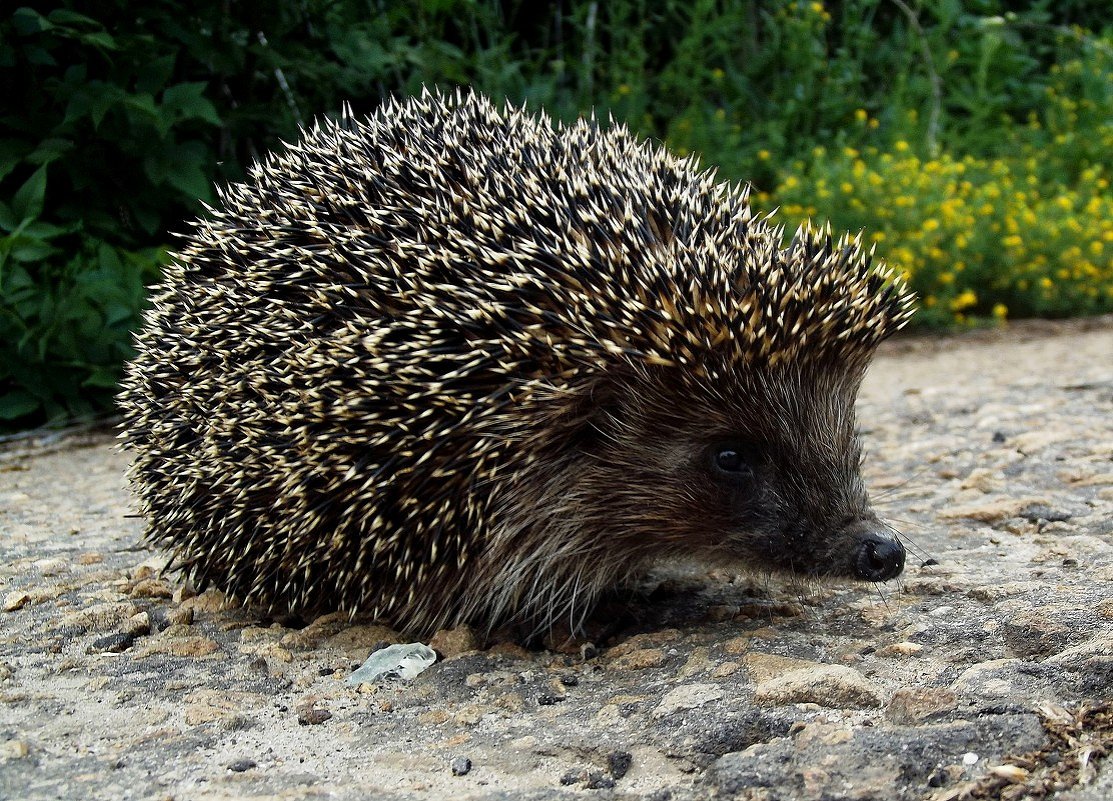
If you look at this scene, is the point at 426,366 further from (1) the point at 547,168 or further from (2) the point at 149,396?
(2) the point at 149,396

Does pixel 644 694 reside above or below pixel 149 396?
below

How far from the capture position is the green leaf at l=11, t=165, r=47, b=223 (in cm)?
725

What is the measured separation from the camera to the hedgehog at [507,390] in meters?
4.12

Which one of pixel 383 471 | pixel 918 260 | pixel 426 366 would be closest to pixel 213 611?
pixel 383 471

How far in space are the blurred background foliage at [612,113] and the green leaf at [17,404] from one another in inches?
0.7

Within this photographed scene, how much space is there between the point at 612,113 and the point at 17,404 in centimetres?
532

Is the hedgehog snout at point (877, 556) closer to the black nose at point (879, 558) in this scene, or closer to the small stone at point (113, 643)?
the black nose at point (879, 558)

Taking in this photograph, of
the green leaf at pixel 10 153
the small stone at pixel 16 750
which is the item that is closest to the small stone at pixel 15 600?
the small stone at pixel 16 750

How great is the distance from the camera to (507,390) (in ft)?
13.5

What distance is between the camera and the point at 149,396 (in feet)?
15.9

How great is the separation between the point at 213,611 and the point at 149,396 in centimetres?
91

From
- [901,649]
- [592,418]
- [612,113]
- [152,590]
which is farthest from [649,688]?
[612,113]

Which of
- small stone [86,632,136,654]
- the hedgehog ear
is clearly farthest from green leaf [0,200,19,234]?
the hedgehog ear

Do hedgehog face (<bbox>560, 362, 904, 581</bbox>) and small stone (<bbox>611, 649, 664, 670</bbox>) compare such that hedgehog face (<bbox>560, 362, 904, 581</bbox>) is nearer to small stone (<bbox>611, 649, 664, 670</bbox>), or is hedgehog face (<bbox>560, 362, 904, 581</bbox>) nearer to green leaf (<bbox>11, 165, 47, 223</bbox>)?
small stone (<bbox>611, 649, 664, 670</bbox>)
